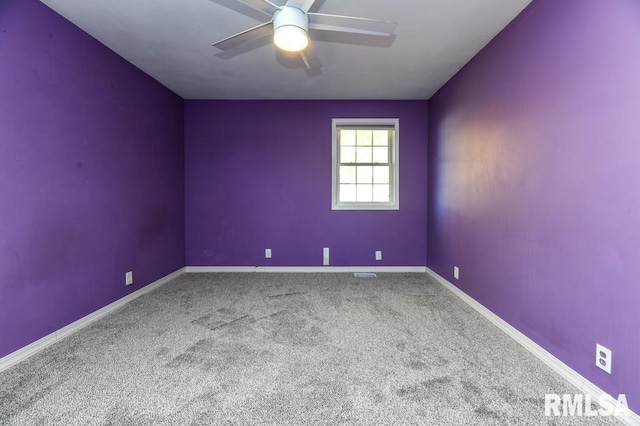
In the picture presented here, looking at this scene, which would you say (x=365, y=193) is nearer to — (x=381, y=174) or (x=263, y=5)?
(x=381, y=174)

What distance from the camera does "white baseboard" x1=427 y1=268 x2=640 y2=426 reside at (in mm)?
1454

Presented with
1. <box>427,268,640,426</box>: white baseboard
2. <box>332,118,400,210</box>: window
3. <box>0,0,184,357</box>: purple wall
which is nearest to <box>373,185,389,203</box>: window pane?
<box>332,118,400,210</box>: window

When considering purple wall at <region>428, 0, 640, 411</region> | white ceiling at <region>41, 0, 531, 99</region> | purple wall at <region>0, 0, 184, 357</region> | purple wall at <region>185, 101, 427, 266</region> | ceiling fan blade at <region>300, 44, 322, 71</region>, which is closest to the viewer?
purple wall at <region>428, 0, 640, 411</region>

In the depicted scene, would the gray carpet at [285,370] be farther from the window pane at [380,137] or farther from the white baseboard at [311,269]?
the window pane at [380,137]

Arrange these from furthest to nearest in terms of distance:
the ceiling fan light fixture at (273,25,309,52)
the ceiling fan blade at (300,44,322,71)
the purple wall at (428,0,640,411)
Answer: the ceiling fan blade at (300,44,322,71) < the ceiling fan light fixture at (273,25,309,52) < the purple wall at (428,0,640,411)

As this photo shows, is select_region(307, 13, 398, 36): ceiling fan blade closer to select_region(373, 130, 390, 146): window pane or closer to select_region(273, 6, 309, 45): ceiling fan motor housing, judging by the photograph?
select_region(273, 6, 309, 45): ceiling fan motor housing

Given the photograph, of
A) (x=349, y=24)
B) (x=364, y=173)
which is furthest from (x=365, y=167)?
(x=349, y=24)

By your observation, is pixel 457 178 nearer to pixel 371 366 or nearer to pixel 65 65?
pixel 371 366

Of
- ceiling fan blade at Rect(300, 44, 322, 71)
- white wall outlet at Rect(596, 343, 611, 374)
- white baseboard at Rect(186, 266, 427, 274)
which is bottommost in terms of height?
white baseboard at Rect(186, 266, 427, 274)

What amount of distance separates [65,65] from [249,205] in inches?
93.8

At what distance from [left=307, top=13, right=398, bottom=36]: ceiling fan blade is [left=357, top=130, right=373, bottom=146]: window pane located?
242 centimetres

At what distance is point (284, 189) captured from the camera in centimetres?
404

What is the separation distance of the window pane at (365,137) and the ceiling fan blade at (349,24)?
242 centimetres

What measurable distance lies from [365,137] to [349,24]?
8.28 feet
